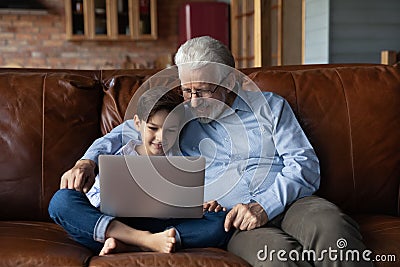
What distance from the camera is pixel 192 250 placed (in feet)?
5.03

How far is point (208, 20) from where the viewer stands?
601cm

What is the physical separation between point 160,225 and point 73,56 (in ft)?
16.9

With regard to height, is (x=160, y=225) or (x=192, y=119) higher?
(x=192, y=119)

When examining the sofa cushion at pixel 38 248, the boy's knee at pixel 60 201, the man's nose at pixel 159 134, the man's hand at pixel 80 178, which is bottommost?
the sofa cushion at pixel 38 248

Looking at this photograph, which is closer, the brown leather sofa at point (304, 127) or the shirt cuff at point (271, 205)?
the shirt cuff at point (271, 205)

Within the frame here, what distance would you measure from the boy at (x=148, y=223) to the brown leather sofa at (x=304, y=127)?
29cm

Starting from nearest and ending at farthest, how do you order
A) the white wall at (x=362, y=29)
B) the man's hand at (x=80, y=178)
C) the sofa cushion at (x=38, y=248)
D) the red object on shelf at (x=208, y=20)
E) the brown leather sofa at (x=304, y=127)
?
the sofa cushion at (x=38, y=248)
the man's hand at (x=80, y=178)
the brown leather sofa at (x=304, y=127)
the white wall at (x=362, y=29)
the red object on shelf at (x=208, y=20)

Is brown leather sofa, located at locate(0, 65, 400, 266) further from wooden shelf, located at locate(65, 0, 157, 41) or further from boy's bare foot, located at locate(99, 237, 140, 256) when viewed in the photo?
wooden shelf, located at locate(65, 0, 157, 41)

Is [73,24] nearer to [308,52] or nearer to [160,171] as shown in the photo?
[308,52]

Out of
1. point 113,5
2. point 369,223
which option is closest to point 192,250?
point 369,223

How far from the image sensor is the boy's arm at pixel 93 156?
65.6 inches

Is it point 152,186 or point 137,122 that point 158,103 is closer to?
point 137,122

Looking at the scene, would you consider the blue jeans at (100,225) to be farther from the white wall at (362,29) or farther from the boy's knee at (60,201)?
the white wall at (362,29)

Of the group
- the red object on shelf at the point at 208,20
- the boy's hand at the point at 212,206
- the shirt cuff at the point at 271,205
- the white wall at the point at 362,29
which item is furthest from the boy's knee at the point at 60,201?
the red object on shelf at the point at 208,20
